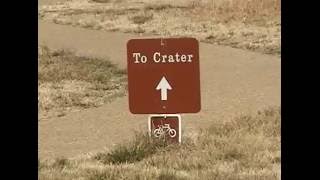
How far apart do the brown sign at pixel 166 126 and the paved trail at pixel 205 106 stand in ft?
2.98

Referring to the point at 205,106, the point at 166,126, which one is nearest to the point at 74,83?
the point at 205,106

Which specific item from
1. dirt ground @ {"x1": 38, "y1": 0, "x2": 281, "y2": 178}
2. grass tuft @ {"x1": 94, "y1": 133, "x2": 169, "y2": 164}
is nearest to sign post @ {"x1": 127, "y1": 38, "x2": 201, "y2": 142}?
grass tuft @ {"x1": 94, "y1": 133, "x2": 169, "y2": 164}

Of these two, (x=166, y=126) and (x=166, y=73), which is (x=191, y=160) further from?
(x=166, y=73)

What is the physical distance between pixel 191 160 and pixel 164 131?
44cm

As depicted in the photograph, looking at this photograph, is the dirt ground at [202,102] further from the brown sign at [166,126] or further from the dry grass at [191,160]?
the brown sign at [166,126]

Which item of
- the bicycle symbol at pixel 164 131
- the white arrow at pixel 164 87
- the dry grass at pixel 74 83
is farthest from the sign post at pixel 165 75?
the dry grass at pixel 74 83

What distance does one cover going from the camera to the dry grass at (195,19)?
17453 mm

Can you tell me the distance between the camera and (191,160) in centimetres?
670

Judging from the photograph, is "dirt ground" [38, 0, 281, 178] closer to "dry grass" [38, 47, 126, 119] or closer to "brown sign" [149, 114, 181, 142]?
"dry grass" [38, 47, 126, 119]

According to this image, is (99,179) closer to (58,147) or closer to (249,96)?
(58,147)

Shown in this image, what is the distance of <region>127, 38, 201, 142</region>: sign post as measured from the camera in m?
6.61

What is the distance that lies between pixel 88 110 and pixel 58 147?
86.1 inches

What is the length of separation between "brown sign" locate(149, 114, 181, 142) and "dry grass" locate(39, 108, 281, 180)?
3.9 inches
